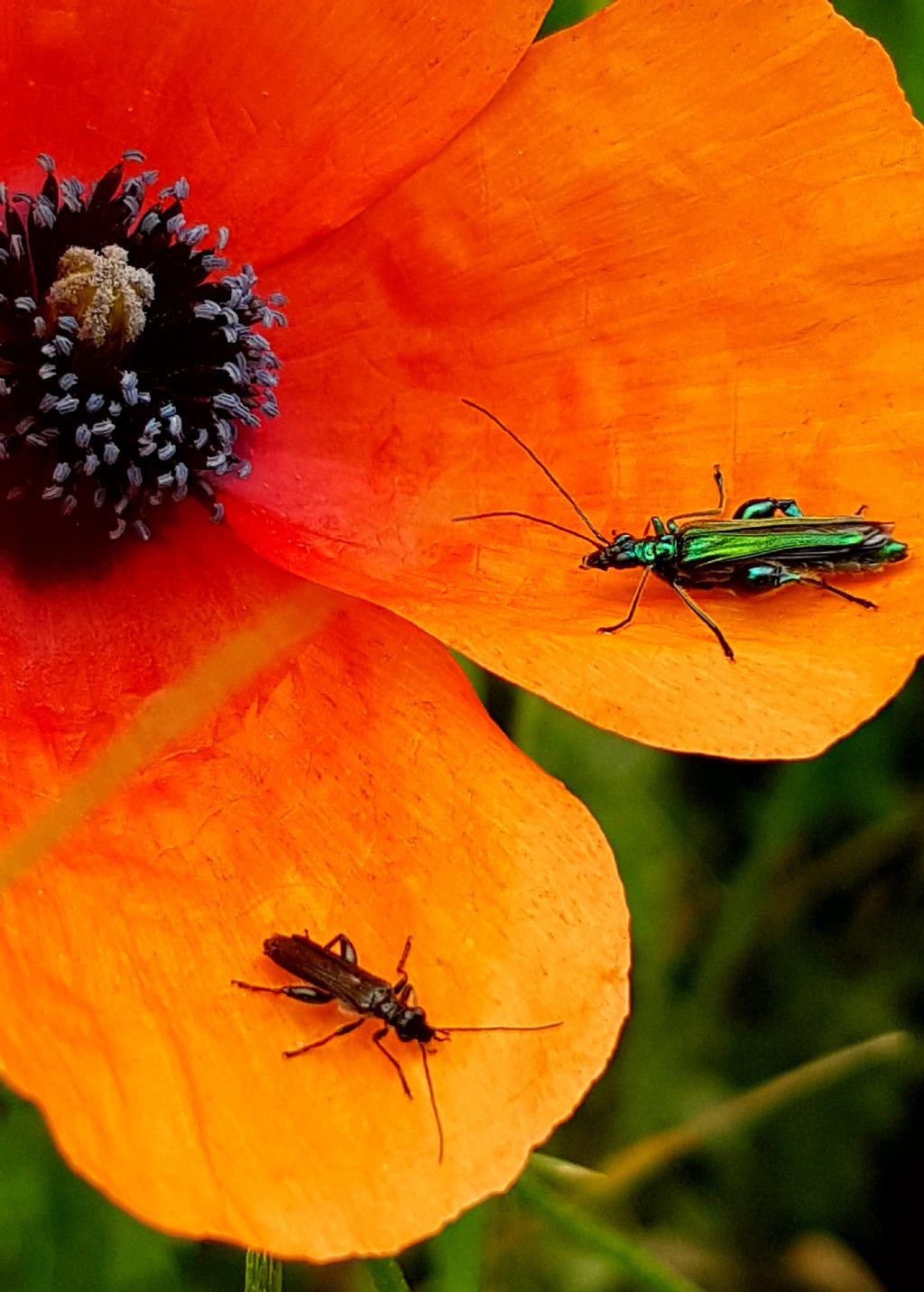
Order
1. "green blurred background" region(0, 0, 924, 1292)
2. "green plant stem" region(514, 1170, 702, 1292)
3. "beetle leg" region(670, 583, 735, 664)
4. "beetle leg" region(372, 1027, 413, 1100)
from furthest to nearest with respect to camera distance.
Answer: "green blurred background" region(0, 0, 924, 1292) < "green plant stem" region(514, 1170, 702, 1292) < "beetle leg" region(670, 583, 735, 664) < "beetle leg" region(372, 1027, 413, 1100)

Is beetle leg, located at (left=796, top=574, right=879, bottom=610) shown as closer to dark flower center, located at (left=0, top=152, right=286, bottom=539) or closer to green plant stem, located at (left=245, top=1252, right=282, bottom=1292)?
dark flower center, located at (left=0, top=152, right=286, bottom=539)

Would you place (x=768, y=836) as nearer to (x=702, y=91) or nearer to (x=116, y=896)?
(x=702, y=91)

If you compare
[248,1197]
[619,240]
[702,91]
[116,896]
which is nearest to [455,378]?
[619,240]

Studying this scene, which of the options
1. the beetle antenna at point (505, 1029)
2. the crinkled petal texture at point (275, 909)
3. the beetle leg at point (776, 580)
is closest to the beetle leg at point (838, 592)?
the beetle leg at point (776, 580)

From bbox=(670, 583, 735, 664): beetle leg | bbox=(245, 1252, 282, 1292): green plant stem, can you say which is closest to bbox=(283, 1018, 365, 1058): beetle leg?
bbox=(245, 1252, 282, 1292): green plant stem

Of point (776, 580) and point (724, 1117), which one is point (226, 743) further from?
point (724, 1117)

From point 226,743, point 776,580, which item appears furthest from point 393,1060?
point 776,580
